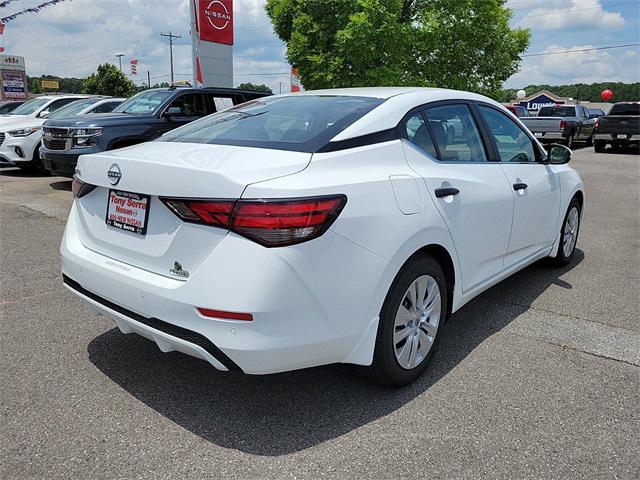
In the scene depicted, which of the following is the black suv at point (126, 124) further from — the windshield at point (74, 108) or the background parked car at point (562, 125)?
the background parked car at point (562, 125)

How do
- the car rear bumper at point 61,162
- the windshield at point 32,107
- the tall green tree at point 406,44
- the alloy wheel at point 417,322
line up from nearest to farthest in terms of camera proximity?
the alloy wheel at point 417,322, the car rear bumper at point 61,162, the windshield at point 32,107, the tall green tree at point 406,44

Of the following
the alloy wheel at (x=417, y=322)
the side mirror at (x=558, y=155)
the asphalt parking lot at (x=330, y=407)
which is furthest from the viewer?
the side mirror at (x=558, y=155)

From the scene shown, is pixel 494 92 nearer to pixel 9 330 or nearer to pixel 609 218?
pixel 609 218

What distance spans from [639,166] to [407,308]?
52.4 feet

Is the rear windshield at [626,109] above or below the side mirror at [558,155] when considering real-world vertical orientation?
above

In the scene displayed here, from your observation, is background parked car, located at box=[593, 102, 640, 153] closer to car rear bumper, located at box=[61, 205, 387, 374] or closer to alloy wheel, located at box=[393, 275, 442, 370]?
alloy wheel, located at box=[393, 275, 442, 370]

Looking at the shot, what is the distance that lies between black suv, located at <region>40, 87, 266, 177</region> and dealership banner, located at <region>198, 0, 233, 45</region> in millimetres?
5770

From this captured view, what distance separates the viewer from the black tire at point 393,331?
2734 millimetres

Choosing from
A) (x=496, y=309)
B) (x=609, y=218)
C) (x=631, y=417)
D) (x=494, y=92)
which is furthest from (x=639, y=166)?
(x=631, y=417)

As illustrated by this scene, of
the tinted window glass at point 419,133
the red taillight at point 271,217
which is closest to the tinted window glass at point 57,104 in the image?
the tinted window glass at point 419,133

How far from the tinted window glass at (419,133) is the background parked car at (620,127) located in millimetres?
19092

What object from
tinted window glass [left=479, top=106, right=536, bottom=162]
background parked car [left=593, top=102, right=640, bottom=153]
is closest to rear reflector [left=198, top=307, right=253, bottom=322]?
tinted window glass [left=479, top=106, right=536, bottom=162]

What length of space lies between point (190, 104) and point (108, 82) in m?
56.1

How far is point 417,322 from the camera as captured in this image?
303 centimetres
